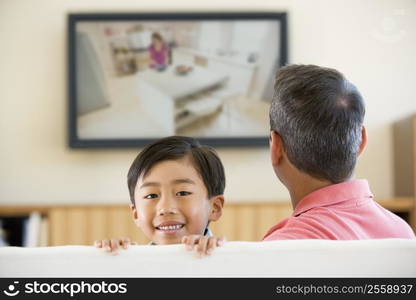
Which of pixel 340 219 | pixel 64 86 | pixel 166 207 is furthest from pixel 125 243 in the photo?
pixel 64 86

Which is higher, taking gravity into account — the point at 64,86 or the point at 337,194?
the point at 64,86

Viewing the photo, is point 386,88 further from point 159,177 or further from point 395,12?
point 159,177

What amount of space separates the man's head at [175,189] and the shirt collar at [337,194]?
42cm

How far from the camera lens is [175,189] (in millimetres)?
1506

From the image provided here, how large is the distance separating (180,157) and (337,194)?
0.55 metres

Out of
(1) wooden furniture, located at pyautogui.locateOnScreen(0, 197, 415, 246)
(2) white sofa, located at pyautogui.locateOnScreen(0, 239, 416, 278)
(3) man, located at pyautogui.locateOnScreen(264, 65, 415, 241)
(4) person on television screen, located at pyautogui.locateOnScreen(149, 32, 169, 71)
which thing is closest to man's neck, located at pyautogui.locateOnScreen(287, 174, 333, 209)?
(3) man, located at pyautogui.locateOnScreen(264, 65, 415, 241)

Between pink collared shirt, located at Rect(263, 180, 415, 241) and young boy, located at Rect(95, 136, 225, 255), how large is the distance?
400 mm

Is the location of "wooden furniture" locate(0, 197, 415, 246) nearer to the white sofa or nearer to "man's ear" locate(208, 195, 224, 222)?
"man's ear" locate(208, 195, 224, 222)

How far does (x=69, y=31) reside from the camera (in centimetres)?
382

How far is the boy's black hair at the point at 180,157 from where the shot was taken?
5.05 feet

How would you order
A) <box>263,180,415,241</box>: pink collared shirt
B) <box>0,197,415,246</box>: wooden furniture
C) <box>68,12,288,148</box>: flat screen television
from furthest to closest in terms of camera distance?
<box>68,12,288,148</box>: flat screen television < <box>0,197,415,246</box>: wooden furniture < <box>263,180,415,241</box>: pink collared shirt

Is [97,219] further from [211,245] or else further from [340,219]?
[211,245]

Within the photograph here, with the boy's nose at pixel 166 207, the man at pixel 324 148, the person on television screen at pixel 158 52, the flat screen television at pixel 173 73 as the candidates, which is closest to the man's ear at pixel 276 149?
the man at pixel 324 148

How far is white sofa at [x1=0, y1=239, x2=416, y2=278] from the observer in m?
0.77
